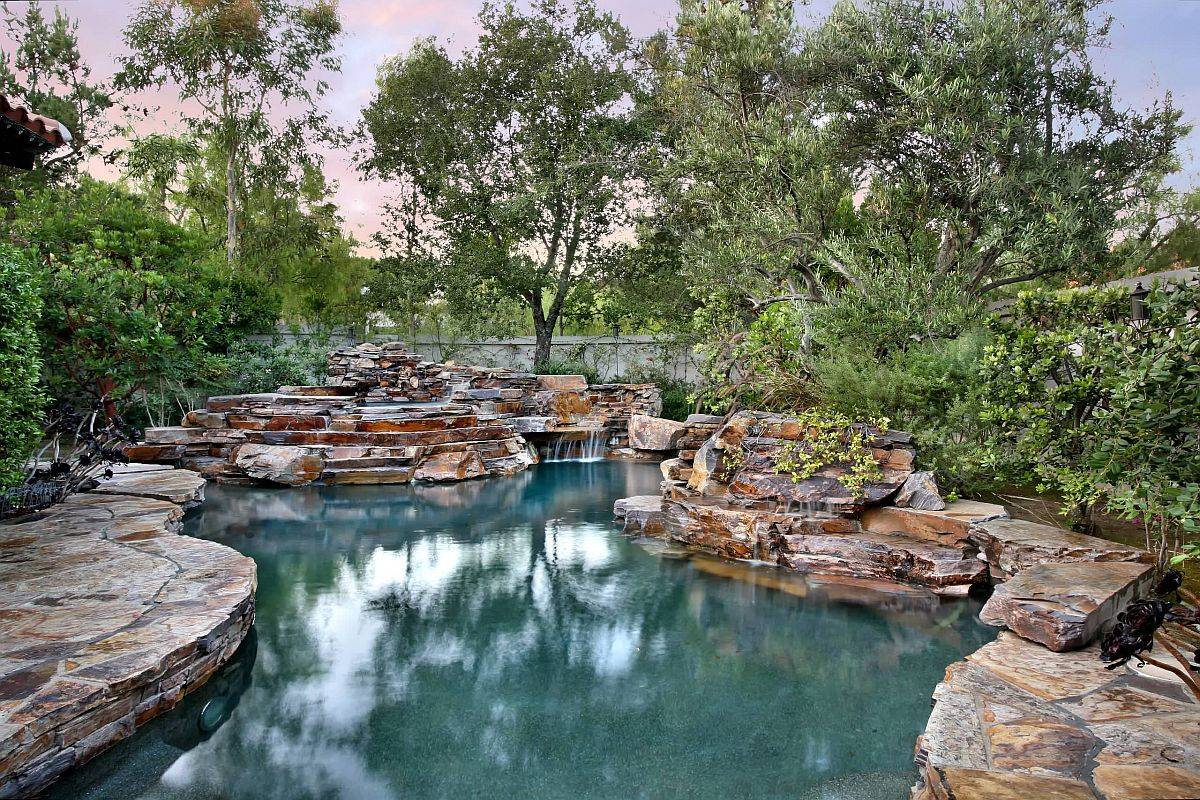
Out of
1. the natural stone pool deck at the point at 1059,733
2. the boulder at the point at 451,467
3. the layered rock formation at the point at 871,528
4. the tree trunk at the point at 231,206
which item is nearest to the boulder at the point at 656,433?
the layered rock formation at the point at 871,528

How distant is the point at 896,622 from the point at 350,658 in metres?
3.59

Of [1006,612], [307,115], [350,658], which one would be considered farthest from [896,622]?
[307,115]

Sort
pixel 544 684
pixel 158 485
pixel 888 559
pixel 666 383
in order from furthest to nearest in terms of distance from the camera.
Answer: pixel 666 383
pixel 158 485
pixel 888 559
pixel 544 684

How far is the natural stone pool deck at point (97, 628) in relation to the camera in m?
2.48

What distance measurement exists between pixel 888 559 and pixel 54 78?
759 inches

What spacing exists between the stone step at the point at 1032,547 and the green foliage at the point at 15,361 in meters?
6.49

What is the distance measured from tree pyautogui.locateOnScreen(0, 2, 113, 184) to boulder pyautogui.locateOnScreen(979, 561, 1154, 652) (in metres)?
18.1

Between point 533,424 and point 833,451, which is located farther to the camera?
point 533,424


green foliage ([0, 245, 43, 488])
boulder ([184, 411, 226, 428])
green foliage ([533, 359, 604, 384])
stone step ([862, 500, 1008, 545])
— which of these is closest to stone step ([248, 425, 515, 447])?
boulder ([184, 411, 226, 428])

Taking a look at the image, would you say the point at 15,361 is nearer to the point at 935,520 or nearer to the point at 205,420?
the point at 205,420

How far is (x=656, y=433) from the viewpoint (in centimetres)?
1029

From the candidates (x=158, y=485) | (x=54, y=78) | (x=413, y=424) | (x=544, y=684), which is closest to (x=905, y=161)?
(x=544, y=684)

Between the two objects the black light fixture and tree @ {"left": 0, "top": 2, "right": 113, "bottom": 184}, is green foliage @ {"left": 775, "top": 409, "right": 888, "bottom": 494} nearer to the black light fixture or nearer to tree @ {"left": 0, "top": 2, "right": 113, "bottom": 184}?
the black light fixture

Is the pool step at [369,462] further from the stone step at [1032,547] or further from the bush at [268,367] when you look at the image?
the stone step at [1032,547]
